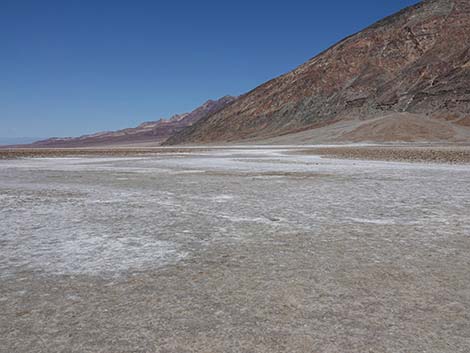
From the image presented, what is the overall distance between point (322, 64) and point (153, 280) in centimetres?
10599

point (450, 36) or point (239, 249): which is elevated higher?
point (450, 36)

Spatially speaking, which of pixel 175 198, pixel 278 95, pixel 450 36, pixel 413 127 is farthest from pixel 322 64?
pixel 175 198

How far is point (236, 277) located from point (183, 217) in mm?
3883

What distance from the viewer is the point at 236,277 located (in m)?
4.82

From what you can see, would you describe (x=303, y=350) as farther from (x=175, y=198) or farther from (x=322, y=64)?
(x=322, y=64)

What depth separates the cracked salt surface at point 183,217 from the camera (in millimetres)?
5836

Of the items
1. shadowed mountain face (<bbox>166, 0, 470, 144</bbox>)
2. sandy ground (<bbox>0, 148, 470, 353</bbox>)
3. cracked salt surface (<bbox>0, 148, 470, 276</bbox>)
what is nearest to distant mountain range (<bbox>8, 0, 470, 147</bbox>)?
shadowed mountain face (<bbox>166, 0, 470, 144</bbox>)

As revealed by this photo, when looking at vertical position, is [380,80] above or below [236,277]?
above

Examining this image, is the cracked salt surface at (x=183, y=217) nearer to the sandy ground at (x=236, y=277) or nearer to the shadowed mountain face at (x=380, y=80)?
the sandy ground at (x=236, y=277)

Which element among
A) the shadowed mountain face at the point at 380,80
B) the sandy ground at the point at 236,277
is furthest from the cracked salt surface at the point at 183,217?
the shadowed mountain face at the point at 380,80

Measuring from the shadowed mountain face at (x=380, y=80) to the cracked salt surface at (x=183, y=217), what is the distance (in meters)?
71.4

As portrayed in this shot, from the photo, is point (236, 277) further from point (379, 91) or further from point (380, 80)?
point (380, 80)

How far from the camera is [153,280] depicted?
15.5ft

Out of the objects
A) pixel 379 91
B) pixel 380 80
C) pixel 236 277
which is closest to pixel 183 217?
pixel 236 277
